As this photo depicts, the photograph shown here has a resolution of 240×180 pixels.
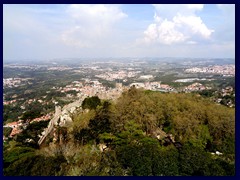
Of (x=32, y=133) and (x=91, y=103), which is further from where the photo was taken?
(x=91, y=103)

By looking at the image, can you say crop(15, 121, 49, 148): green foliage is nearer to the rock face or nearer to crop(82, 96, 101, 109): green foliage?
the rock face

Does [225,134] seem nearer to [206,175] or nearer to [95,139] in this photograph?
[206,175]

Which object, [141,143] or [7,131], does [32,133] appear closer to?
[7,131]

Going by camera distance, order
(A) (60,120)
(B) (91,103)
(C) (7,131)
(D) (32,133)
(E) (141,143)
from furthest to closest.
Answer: (B) (91,103) < (C) (7,131) < (A) (60,120) < (D) (32,133) < (E) (141,143)

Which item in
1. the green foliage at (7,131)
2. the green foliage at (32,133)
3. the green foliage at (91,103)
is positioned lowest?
the green foliage at (7,131)

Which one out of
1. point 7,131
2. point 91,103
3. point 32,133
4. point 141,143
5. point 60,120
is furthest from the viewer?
point 91,103

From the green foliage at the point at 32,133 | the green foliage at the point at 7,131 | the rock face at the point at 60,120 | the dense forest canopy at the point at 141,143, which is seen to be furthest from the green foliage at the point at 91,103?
the green foliage at the point at 7,131

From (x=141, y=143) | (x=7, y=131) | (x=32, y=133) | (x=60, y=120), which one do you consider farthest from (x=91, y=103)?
(x=141, y=143)

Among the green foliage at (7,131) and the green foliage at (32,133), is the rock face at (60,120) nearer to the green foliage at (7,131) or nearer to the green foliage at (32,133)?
the green foliage at (32,133)

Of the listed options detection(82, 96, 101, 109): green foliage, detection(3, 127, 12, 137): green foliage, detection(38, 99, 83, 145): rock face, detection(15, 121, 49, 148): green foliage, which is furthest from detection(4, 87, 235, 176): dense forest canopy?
detection(3, 127, 12, 137): green foliage
